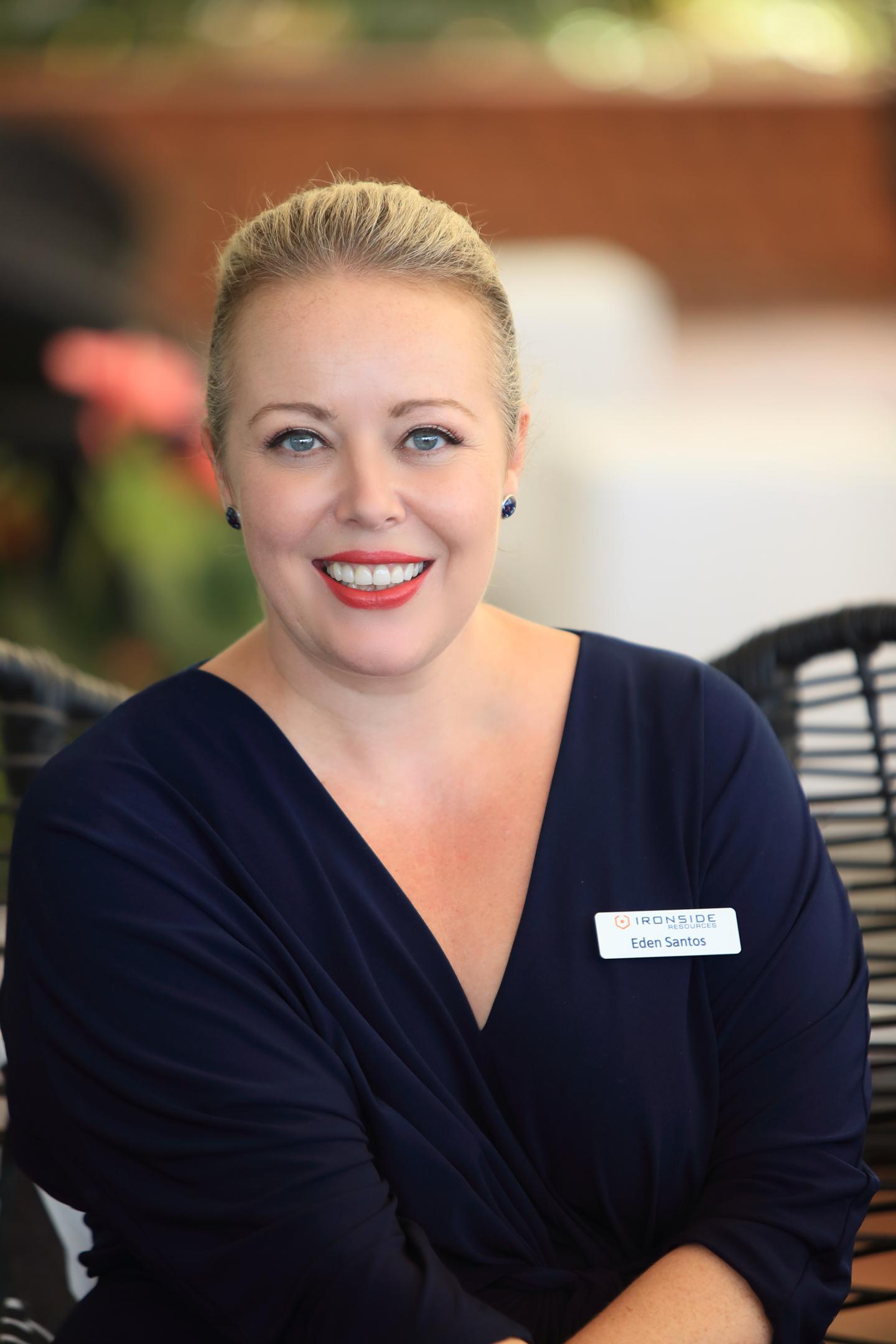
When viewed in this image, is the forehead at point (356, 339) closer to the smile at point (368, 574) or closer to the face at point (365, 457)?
the face at point (365, 457)

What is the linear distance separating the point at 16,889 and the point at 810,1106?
739 millimetres

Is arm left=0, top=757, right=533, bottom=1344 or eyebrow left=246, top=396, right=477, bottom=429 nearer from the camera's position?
arm left=0, top=757, right=533, bottom=1344

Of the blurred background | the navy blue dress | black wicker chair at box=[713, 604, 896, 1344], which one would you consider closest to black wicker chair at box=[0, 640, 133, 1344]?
the navy blue dress

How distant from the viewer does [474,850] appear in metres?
1.41

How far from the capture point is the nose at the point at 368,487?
1265mm

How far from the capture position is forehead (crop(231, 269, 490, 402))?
4.13ft

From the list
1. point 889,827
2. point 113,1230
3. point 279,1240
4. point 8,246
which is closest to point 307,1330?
point 279,1240

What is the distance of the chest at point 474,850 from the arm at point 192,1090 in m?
0.15

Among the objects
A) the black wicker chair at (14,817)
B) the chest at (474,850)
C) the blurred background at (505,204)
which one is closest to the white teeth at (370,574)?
the chest at (474,850)

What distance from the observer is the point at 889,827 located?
180 centimetres

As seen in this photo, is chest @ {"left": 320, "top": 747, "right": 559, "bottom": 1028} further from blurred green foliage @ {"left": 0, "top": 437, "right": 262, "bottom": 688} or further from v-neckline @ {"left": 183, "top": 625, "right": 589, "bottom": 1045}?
blurred green foliage @ {"left": 0, "top": 437, "right": 262, "bottom": 688}

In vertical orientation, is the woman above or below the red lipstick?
below

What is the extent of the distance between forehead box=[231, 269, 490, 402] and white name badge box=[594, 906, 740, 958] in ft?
1.68

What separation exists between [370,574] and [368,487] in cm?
9
